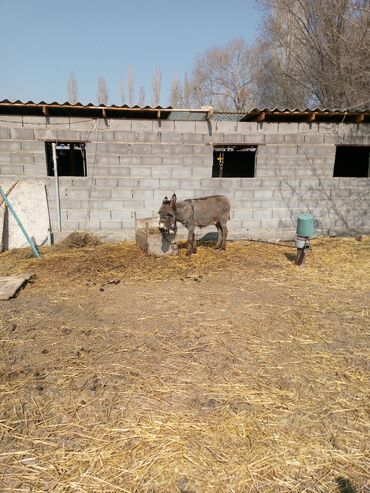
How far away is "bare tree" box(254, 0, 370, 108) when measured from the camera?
48.8 ft

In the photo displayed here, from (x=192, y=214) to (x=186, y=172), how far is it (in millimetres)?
1822

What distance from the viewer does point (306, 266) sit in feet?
22.2

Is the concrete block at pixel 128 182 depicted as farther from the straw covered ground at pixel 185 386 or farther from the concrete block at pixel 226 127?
the straw covered ground at pixel 185 386

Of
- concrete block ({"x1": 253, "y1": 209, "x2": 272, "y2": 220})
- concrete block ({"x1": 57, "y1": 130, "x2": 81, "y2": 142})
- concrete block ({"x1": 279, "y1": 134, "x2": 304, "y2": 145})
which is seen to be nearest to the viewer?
concrete block ({"x1": 57, "y1": 130, "x2": 81, "y2": 142})

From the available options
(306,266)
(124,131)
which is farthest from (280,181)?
(124,131)

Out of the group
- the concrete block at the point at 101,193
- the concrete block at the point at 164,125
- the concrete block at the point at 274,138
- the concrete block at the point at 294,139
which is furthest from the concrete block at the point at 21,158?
the concrete block at the point at 294,139

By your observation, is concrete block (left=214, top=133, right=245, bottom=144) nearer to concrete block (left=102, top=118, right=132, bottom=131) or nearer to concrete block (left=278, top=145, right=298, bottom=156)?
concrete block (left=278, top=145, right=298, bottom=156)

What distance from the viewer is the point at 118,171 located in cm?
836

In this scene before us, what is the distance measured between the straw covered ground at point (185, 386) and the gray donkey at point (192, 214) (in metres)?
1.75

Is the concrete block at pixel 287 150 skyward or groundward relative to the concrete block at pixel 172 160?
skyward

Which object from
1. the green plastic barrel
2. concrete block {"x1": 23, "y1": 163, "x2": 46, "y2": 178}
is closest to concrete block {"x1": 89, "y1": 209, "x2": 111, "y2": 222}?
concrete block {"x1": 23, "y1": 163, "x2": 46, "y2": 178}

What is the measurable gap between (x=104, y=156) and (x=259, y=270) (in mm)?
5047

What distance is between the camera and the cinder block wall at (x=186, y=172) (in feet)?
26.2

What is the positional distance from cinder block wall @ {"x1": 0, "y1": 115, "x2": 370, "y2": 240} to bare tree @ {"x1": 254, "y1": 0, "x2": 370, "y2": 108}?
735cm
